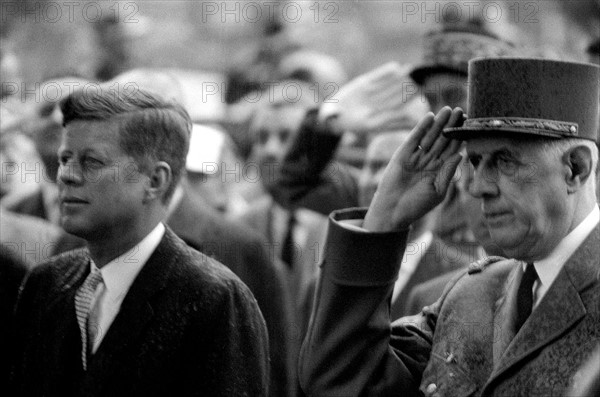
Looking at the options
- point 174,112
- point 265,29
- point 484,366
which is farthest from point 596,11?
point 484,366

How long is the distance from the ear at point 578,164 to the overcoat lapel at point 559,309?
0.16m

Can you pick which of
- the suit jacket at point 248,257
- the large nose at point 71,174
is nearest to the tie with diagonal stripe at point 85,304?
the large nose at point 71,174

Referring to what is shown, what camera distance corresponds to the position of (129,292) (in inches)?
176

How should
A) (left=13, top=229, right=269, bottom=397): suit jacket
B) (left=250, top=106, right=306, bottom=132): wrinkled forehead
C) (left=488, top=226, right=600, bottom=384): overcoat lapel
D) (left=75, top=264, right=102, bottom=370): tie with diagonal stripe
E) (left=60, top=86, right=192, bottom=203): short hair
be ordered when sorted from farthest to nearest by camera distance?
1. (left=250, top=106, right=306, bottom=132): wrinkled forehead
2. (left=60, top=86, right=192, bottom=203): short hair
3. (left=75, top=264, right=102, bottom=370): tie with diagonal stripe
4. (left=13, top=229, right=269, bottom=397): suit jacket
5. (left=488, top=226, right=600, bottom=384): overcoat lapel

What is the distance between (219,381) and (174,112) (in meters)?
1.15

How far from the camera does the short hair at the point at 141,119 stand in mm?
4695

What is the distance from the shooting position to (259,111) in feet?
30.1

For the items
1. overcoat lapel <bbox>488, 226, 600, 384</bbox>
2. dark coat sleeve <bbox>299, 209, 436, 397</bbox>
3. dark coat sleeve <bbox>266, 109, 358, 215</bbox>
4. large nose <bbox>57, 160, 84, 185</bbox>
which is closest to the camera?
overcoat lapel <bbox>488, 226, 600, 384</bbox>

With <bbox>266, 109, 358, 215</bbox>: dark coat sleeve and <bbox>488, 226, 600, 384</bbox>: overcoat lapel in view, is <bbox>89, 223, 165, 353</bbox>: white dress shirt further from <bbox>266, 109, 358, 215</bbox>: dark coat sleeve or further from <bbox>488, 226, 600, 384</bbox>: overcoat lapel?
<bbox>266, 109, 358, 215</bbox>: dark coat sleeve

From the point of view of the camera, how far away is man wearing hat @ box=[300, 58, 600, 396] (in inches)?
141

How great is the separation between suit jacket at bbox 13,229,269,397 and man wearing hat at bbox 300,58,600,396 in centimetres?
40

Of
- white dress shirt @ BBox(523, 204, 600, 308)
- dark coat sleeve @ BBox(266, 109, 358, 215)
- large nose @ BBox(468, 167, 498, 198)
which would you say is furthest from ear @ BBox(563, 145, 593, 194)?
dark coat sleeve @ BBox(266, 109, 358, 215)

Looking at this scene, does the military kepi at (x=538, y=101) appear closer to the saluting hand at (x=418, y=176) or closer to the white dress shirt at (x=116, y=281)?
the saluting hand at (x=418, y=176)

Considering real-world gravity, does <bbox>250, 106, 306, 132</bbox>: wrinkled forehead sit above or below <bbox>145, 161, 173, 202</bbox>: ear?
below
